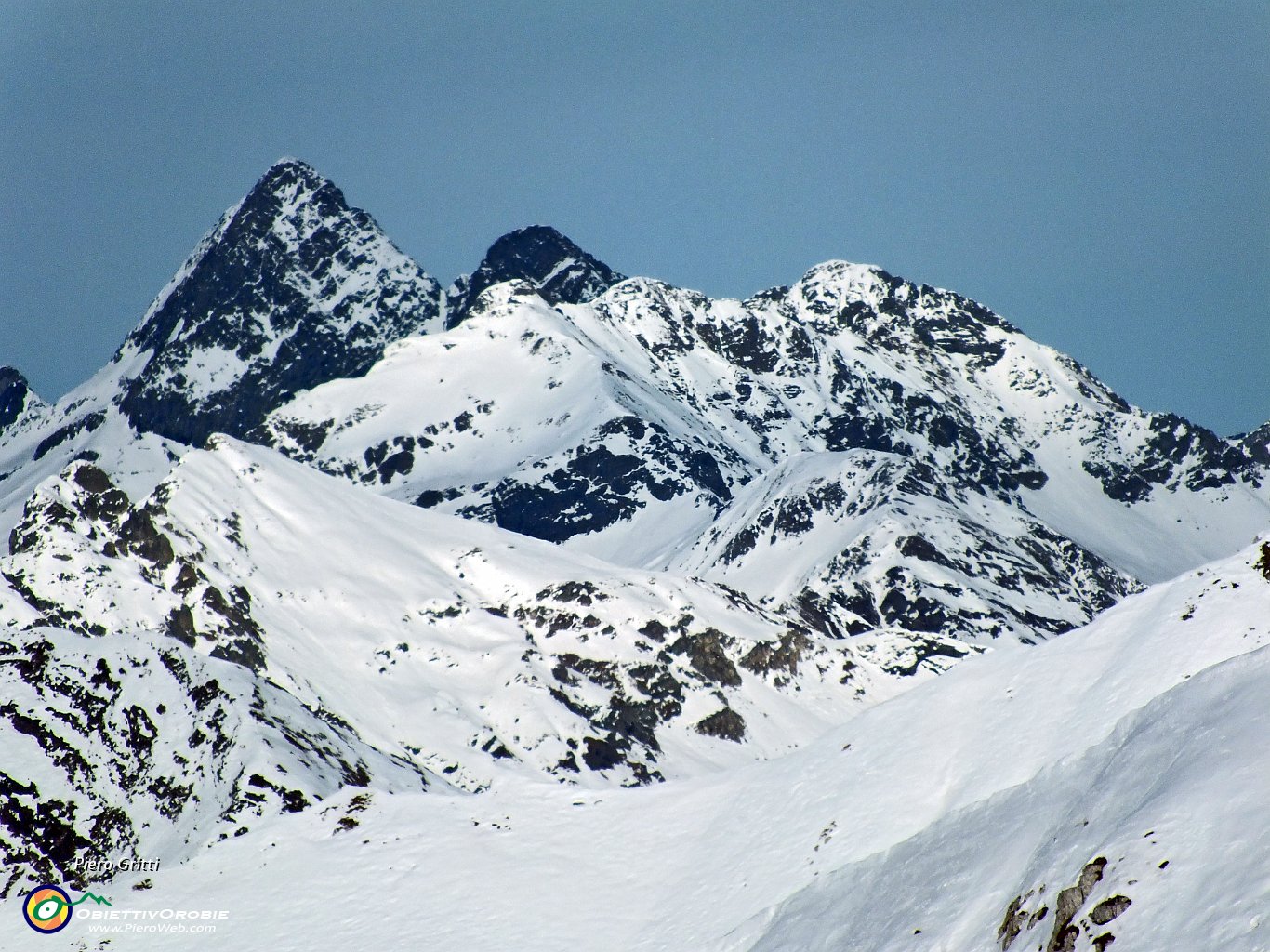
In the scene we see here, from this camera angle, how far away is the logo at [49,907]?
180 feet

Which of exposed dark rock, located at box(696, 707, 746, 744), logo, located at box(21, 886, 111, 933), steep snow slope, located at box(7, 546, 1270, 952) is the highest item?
logo, located at box(21, 886, 111, 933)

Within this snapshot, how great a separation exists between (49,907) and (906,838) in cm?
2799

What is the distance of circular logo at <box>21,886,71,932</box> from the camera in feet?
180

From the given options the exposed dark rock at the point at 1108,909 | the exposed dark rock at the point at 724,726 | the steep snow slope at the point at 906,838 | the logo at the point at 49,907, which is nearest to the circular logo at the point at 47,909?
the logo at the point at 49,907

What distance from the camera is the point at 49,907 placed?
182ft

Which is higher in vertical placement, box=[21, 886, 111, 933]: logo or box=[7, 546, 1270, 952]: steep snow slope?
box=[21, 886, 111, 933]: logo

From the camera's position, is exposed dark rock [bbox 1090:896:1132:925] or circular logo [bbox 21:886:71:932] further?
circular logo [bbox 21:886:71:932]

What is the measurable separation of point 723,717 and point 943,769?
4707 inches

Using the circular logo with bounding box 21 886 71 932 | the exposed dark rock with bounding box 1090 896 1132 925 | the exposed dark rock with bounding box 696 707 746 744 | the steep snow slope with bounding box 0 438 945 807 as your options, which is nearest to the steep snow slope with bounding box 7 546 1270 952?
the exposed dark rock with bounding box 1090 896 1132 925

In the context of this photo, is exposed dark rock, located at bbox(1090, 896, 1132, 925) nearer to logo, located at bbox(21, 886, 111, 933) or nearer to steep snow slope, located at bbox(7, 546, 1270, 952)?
steep snow slope, located at bbox(7, 546, 1270, 952)

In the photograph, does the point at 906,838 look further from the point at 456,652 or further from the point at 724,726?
the point at 456,652

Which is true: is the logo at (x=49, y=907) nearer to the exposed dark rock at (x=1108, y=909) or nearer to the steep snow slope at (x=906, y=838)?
the steep snow slope at (x=906, y=838)

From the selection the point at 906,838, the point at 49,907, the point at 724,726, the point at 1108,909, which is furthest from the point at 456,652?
the point at 1108,909

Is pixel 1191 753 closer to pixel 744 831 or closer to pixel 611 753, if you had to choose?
pixel 744 831
